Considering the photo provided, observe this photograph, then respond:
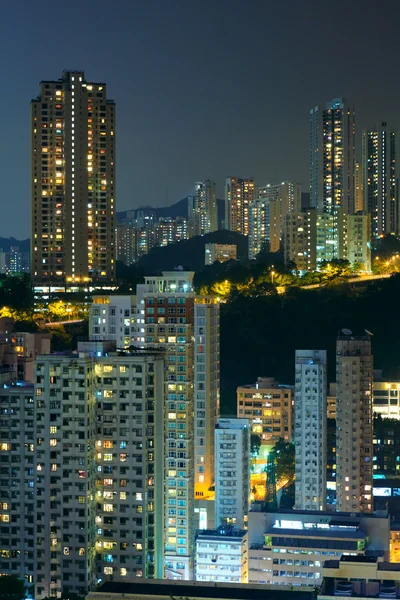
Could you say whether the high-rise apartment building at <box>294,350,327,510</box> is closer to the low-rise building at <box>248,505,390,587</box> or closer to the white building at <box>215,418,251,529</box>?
the white building at <box>215,418,251,529</box>

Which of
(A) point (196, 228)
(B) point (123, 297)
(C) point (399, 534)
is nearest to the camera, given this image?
(C) point (399, 534)

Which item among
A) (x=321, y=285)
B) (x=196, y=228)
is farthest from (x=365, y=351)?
(x=196, y=228)

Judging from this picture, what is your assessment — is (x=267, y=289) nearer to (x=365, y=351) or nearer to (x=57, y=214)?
(x=57, y=214)

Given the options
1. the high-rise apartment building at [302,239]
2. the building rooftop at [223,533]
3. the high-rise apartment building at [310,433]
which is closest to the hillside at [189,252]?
the high-rise apartment building at [302,239]

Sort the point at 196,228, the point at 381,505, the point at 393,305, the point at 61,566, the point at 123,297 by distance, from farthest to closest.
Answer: the point at 196,228 < the point at 393,305 < the point at 123,297 < the point at 381,505 < the point at 61,566

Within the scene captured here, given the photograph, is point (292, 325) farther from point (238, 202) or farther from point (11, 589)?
point (238, 202)

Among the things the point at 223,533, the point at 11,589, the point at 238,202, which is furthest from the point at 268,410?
the point at 238,202
